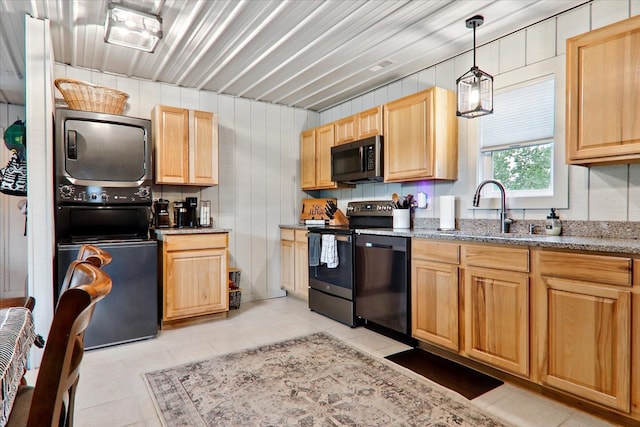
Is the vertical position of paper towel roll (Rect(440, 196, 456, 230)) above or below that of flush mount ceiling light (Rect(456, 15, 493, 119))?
below

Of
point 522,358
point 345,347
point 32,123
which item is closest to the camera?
point 522,358

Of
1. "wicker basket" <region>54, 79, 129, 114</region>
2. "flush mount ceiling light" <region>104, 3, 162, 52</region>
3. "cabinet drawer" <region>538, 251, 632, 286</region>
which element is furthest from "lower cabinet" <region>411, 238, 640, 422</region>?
"wicker basket" <region>54, 79, 129, 114</region>

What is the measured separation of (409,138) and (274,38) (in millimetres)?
1473

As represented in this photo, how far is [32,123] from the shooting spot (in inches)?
102

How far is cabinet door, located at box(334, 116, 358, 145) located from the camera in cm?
407

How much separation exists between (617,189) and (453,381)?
163cm

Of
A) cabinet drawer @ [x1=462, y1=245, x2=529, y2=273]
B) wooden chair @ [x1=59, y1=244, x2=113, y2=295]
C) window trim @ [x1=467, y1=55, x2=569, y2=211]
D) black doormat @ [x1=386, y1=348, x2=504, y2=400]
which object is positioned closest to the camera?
wooden chair @ [x1=59, y1=244, x2=113, y2=295]

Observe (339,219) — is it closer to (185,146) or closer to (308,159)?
(308,159)

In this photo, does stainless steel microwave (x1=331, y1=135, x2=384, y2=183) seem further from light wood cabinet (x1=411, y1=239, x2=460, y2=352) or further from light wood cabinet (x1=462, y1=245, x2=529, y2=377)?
light wood cabinet (x1=462, y1=245, x2=529, y2=377)

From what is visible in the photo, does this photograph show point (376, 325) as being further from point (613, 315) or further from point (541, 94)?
point (541, 94)

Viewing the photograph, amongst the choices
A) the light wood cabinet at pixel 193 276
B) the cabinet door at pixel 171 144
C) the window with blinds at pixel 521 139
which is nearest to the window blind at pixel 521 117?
the window with blinds at pixel 521 139

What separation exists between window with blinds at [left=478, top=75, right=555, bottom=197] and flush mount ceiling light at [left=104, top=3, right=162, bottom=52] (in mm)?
2729

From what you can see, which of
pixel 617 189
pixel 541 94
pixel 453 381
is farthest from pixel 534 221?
pixel 453 381

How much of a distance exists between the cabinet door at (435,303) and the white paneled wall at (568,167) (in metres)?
0.75
